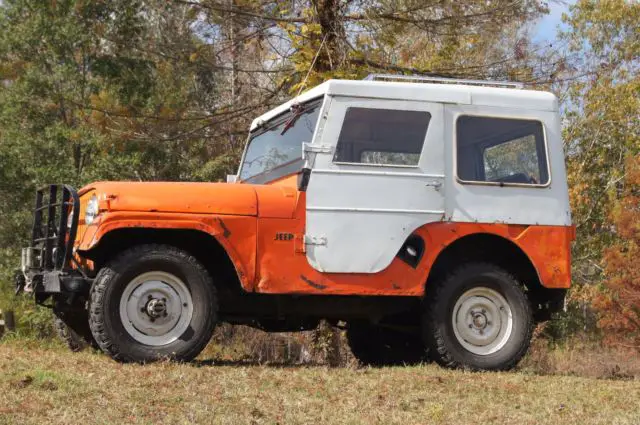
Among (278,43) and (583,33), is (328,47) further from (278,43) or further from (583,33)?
(583,33)

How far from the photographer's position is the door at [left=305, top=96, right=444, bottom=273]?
7.51 meters

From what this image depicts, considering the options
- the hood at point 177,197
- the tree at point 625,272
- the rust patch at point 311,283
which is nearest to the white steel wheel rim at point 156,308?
the hood at point 177,197

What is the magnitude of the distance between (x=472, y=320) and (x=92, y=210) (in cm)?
327

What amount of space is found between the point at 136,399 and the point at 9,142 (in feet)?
67.0

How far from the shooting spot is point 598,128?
28.9 metres

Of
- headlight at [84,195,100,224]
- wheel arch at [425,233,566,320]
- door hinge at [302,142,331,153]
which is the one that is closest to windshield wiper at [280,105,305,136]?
door hinge at [302,142,331,153]

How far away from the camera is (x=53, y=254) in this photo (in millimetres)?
7449

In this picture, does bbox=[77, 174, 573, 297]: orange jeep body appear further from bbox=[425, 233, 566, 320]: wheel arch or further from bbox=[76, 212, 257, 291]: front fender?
bbox=[425, 233, 566, 320]: wheel arch

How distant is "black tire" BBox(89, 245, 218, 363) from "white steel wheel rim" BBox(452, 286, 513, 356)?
215 cm

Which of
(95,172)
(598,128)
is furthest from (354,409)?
(598,128)

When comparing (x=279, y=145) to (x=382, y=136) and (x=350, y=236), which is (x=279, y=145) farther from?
(x=350, y=236)

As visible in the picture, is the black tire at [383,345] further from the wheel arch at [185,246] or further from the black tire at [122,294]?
the black tire at [122,294]

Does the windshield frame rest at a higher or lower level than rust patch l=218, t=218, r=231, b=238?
higher

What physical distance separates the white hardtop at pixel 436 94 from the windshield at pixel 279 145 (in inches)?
5.2
